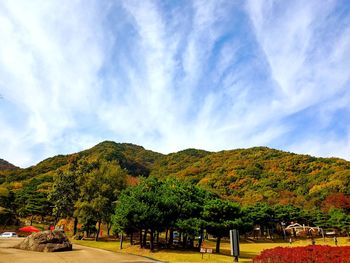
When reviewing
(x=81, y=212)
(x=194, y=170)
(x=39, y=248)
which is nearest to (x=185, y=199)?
(x=39, y=248)

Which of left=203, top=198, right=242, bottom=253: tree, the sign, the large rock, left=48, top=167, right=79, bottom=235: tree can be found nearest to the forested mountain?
left=48, top=167, right=79, bottom=235: tree

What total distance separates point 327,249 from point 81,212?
38.8m

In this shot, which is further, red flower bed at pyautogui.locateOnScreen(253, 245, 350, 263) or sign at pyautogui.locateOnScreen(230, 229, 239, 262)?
sign at pyautogui.locateOnScreen(230, 229, 239, 262)

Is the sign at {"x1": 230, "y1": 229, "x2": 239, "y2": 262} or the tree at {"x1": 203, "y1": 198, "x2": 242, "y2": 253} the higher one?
the tree at {"x1": 203, "y1": 198, "x2": 242, "y2": 253}

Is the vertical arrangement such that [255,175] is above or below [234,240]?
above

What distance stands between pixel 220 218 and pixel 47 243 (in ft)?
58.4

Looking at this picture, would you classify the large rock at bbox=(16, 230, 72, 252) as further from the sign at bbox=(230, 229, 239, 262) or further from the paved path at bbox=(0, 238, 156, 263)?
the sign at bbox=(230, 229, 239, 262)

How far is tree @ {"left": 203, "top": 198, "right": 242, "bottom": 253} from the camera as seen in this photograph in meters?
30.9

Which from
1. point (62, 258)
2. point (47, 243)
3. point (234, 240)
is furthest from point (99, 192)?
point (234, 240)

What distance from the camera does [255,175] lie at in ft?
418

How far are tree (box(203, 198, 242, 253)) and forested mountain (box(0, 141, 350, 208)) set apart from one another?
5062cm

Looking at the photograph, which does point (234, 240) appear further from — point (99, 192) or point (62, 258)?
point (99, 192)

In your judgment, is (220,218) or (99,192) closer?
(220,218)

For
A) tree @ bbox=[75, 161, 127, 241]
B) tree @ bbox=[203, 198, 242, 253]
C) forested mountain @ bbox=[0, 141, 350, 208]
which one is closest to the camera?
tree @ bbox=[203, 198, 242, 253]
